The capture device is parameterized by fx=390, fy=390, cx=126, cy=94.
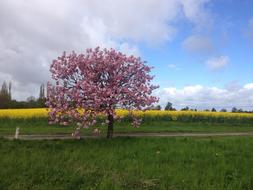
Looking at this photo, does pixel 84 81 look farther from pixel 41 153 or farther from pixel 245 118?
pixel 245 118

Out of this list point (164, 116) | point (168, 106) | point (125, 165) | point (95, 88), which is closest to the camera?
point (125, 165)

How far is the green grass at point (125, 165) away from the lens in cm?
1215

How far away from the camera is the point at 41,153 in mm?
17328

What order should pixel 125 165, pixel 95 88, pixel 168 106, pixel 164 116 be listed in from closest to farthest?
pixel 125 165 < pixel 95 88 < pixel 164 116 < pixel 168 106

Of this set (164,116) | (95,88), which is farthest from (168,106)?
(95,88)

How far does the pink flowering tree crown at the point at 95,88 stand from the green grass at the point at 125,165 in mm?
2269

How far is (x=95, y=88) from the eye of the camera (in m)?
22.4

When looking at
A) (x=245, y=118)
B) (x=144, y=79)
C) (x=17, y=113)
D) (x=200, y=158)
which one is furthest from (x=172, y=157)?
(x=245, y=118)

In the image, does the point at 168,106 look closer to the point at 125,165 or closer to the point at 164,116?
the point at 164,116

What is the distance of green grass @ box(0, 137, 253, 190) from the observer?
12.1 metres

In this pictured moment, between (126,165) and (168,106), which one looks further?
(168,106)

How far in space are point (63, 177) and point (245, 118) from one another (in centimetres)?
4695

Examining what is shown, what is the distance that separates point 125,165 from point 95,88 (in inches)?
320

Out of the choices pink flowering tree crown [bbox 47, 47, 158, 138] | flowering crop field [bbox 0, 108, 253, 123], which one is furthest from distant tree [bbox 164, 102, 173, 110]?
pink flowering tree crown [bbox 47, 47, 158, 138]
